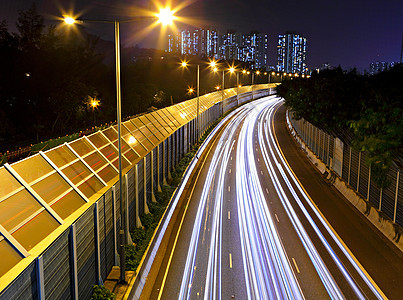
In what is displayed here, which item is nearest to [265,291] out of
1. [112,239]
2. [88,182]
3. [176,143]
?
[112,239]

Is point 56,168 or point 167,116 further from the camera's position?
point 167,116

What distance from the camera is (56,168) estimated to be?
12.9m

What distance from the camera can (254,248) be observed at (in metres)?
20.0

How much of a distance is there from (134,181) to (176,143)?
15115 millimetres

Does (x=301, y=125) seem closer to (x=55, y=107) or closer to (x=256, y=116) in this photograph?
(x=256, y=116)

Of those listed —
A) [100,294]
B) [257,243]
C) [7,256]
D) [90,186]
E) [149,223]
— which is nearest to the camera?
[7,256]

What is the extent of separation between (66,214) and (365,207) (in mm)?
19880

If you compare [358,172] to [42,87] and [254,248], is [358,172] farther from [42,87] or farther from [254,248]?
[42,87]

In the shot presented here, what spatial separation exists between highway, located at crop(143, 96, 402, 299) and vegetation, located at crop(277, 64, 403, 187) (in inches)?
182

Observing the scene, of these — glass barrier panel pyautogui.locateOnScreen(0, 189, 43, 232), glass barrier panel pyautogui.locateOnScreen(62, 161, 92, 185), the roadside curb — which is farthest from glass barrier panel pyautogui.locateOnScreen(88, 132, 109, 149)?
the roadside curb

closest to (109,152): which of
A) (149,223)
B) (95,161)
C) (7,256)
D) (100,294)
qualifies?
(95,161)

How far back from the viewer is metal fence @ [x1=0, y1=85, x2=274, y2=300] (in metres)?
9.30

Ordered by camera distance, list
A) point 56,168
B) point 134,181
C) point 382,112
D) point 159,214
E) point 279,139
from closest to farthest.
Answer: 1. point 56,168
2. point 134,181
3. point 382,112
4. point 159,214
5. point 279,139

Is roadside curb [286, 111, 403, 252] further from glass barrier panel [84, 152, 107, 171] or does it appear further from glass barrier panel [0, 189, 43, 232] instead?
glass barrier panel [0, 189, 43, 232]
